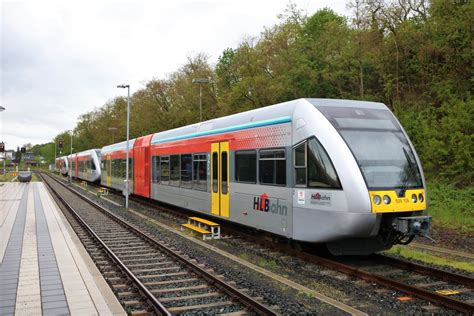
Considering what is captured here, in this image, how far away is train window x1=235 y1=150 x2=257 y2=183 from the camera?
37.8 feet

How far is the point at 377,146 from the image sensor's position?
29.3 feet

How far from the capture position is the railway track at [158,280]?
6.72 m

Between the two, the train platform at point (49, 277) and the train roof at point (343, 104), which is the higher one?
the train roof at point (343, 104)

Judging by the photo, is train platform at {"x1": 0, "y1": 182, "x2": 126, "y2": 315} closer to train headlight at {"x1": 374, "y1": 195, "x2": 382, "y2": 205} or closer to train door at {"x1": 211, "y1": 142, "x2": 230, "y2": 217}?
train door at {"x1": 211, "y1": 142, "x2": 230, "y2": 217}

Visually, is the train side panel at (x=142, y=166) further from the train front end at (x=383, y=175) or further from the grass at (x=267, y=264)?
the train front end at (x=383, y=175)

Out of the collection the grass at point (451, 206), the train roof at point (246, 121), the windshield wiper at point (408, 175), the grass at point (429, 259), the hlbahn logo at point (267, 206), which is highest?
the train roof at point (246, 121)

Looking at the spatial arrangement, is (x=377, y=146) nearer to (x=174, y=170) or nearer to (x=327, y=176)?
(x=327, y=176)

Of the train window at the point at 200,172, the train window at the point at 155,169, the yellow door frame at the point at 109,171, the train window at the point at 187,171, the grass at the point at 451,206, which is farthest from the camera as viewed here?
the yellow door frame at the point at 109,171

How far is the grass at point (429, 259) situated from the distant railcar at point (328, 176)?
0.62 m

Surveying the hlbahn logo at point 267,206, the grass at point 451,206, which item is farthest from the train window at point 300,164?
the grass at point 451,206

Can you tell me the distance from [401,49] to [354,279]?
19978 mm

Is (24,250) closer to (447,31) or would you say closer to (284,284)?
(284,284)

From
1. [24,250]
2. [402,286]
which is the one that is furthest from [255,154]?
[24,250]

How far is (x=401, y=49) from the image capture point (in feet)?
82.6
